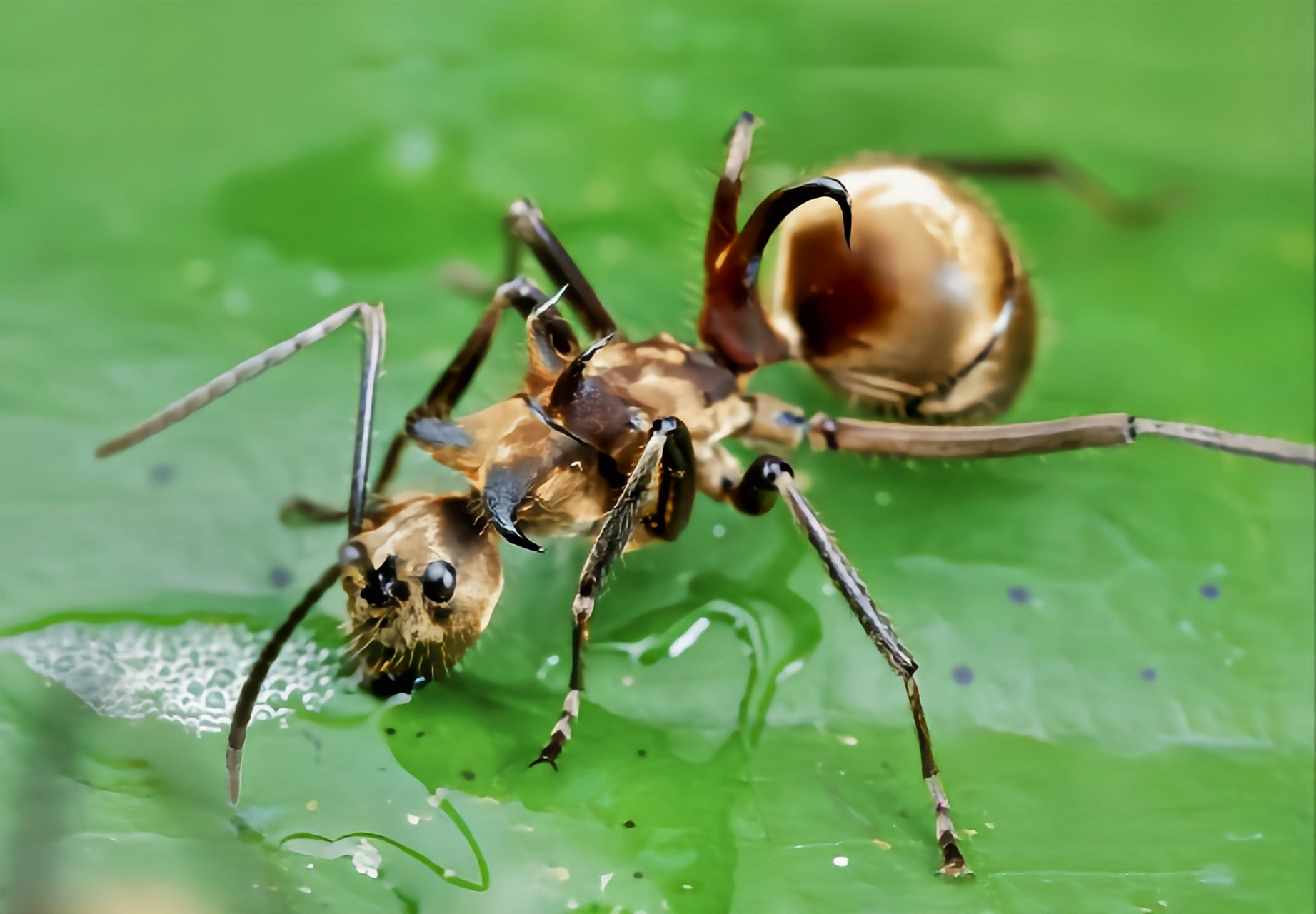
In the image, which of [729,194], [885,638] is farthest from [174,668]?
[729,194]

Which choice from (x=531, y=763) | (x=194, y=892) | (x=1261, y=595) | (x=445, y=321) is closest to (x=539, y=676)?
(x=531, y=763)

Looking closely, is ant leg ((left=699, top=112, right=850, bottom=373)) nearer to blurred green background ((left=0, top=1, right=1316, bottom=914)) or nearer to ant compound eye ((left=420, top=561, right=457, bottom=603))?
blurred green background ((left=0, top=1, right=1316, bottom=914))

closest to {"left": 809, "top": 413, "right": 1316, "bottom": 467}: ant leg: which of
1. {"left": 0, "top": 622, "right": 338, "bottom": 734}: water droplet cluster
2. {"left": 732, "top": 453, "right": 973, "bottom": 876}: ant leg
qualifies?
{"left": 732, "top": 453, "right": 973, "bottom": 876}: ant leg

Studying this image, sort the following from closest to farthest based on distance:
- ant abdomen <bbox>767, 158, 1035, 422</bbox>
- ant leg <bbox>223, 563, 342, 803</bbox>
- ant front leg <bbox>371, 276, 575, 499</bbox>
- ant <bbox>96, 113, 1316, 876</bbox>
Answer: ant leg <bbox>223, 563, 342, 803</bbox> < ant <bbox>96, 113, 1316, 876</bbox> < ant front leg <bbox>371, 276, 575, 499</bbox> < ant abdomen <bbox>767, 158, 1035, 422</bbox>

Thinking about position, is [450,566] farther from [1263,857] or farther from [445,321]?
[1263,857]

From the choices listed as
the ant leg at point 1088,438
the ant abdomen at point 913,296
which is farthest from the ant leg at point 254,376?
the ant leg at point 1088,438

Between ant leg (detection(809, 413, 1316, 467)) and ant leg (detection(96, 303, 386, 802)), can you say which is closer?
ant leg (detection(96, 303, 386, 802))

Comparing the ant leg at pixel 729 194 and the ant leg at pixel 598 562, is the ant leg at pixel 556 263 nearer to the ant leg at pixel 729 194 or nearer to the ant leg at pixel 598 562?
the ant leg at pixel 729 194
